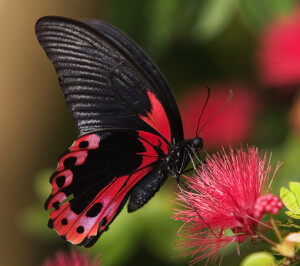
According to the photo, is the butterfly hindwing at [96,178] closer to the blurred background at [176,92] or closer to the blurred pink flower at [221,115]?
the blurred background at [176,92]

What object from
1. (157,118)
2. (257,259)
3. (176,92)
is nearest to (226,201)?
(257,259)

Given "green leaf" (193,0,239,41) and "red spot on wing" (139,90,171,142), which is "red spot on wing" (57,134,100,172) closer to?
"red spot on wing" (139,90,171,142)

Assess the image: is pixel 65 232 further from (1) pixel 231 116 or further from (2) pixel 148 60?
(1) pixel 231 116

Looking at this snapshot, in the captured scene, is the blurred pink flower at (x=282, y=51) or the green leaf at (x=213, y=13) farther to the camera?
the blurred pink flower at (x=282, y=51)

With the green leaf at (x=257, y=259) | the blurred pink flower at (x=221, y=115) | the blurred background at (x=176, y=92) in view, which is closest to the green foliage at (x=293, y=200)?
the green leaf at (x=257, y=259)

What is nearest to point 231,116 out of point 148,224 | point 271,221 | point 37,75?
point 148,224

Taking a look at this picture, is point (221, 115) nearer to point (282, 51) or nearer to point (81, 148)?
point (282, 51)
